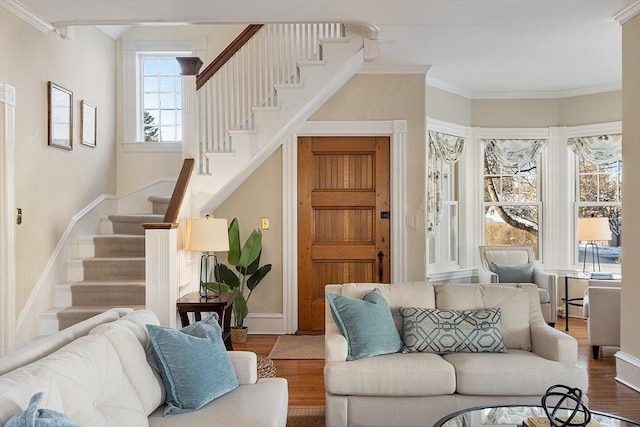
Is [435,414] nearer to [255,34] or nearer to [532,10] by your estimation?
[532,10]

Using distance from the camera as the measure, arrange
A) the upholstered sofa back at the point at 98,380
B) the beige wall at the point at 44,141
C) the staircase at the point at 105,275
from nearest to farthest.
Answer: the upholstered sofa back at the point at 98,380
the beige wall at the point at 44,141
the staircase at the point at 105,275

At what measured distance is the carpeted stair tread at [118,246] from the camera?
5.23m

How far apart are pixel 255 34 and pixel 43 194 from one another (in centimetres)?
239

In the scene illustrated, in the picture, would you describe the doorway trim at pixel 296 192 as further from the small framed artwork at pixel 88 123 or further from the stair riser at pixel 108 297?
the small framed artwork at pixel 88 123

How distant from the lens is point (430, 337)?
3.36 metres

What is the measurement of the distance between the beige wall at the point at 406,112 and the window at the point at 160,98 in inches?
70.1

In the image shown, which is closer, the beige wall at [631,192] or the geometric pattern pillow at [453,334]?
the geometric pattern pillow at [453,334]

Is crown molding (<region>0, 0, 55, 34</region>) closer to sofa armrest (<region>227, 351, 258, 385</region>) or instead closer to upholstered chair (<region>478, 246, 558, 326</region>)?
sofa armrest (<region>227, 351, 258, 385</region>)

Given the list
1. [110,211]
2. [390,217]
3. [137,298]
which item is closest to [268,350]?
[137,298]

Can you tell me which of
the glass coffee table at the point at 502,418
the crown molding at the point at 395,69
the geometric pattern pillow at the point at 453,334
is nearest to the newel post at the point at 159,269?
the geometric pattern pillow at the point at 453,334

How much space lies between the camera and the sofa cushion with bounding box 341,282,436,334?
142 inches

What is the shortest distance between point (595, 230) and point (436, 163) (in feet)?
6.40

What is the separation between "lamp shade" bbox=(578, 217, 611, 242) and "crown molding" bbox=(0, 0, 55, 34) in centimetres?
583

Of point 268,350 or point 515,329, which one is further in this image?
point 268,350
